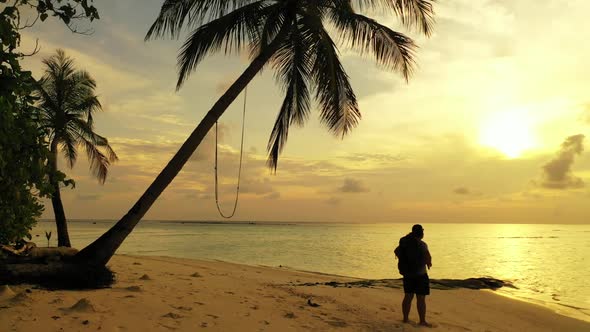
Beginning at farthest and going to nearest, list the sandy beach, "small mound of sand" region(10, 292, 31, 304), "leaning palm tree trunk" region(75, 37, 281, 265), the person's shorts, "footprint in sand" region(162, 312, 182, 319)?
"leaning palm tree trunk" region(75, 37, 281, 265) < the person's shorts < "footprint in sand" region(162, 312, 182, 319) < "small mound of sand" region(10, 292, 31, 304) < the sandy beach

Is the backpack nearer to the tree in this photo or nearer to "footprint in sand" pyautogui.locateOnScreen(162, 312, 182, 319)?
"footprint in sand" pyautogui.locateOnScreen(162, 312, 182, 319)

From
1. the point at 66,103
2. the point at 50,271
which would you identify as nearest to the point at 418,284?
the point at 50,271

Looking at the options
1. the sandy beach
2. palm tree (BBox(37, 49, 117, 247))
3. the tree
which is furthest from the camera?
palm tree (BBox(37, 49, 117, 247))

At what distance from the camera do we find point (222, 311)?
710cm

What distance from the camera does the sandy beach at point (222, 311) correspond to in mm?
5934

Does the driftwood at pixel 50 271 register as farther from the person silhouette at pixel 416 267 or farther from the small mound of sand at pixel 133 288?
the person silhouette at pixel 416 267

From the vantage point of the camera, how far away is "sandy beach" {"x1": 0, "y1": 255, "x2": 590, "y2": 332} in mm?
5934

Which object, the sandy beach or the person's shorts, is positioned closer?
the sandy beach

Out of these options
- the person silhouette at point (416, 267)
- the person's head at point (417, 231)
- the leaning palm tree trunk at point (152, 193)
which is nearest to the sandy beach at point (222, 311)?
the person silhouette at point (416, 267)

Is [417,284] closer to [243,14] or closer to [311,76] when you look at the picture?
[311,76]

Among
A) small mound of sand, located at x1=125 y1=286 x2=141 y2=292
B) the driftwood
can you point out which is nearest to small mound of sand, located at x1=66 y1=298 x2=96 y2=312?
small mound of sand, located at x1=125 y1=286 x2=141 y2=292

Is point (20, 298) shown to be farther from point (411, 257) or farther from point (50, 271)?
point (411, 257)

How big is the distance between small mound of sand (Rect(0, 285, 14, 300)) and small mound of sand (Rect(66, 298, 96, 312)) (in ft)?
3.61

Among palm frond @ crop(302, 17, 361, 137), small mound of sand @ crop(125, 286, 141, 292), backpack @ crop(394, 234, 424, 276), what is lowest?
small mound of sand @ crop(125, 286, 141, 292)
